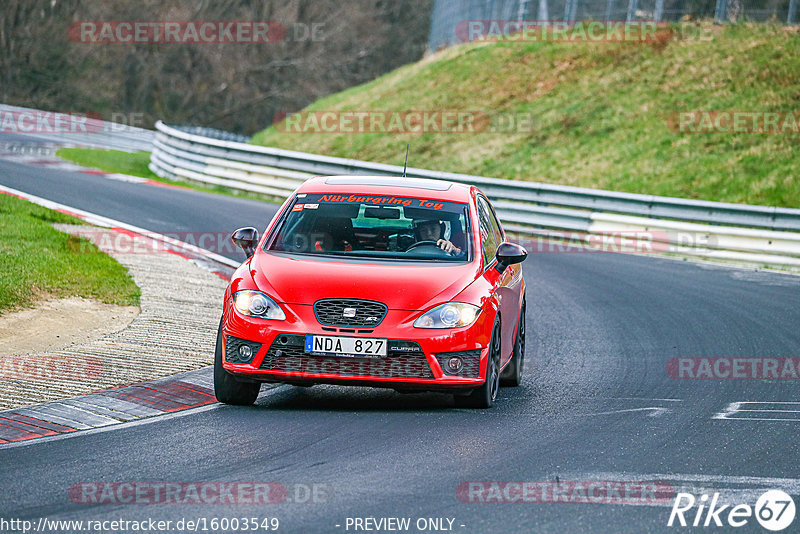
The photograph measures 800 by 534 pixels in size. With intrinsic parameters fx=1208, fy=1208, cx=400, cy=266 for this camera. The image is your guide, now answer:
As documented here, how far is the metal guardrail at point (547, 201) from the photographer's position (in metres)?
20.5

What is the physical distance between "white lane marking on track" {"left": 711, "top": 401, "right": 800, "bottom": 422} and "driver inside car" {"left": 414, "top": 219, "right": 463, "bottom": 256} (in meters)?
2.31

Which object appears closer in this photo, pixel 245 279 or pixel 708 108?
pixel 245 279

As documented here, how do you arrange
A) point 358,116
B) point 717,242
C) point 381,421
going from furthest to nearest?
1. point 358,116
2. point 717,242
3. point 381,421

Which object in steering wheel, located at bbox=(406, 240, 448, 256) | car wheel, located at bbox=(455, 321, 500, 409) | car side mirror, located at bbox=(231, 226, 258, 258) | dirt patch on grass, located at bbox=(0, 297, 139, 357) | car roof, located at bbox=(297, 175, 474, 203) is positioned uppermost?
car roof, located at bbox=(297, 175, 474, 203)

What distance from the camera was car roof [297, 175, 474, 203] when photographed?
9.73 meters

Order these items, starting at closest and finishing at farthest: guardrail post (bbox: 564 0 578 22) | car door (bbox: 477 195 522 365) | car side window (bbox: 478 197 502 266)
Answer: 1. car door (bbox: 477 195 522 365)
2. car side window (bbox: 478 197 502 266)
3. guardrail post (bbox: 564 0 578 22)

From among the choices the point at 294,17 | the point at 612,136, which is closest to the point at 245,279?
the point at 612,136

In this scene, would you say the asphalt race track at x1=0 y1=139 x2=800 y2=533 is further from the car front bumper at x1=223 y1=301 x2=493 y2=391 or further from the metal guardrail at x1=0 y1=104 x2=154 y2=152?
the metal guardrail at x1=0 y1=104 x2=154 y2=152

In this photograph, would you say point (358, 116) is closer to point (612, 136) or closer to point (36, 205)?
point (612, 136)

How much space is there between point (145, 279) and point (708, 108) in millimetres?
20448

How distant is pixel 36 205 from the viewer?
61.2 ft

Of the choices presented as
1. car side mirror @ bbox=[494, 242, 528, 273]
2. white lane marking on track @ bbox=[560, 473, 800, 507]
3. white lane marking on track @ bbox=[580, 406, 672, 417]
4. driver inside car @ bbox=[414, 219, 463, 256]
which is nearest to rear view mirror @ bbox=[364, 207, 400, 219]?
driver inside car @ bbox=[414, 219, 463, 256]

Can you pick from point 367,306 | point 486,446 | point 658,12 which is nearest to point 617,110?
point 658,12

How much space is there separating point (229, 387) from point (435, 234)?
205cm
